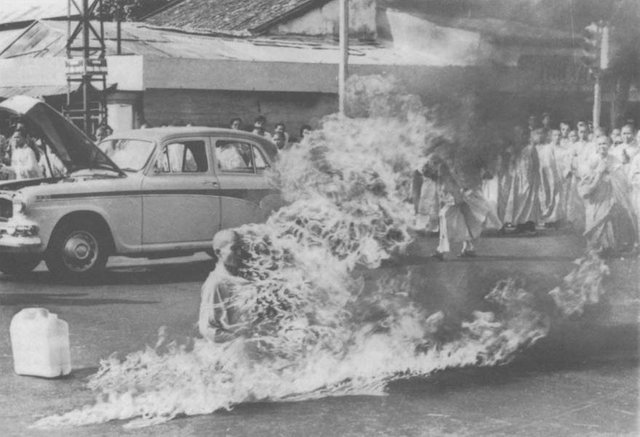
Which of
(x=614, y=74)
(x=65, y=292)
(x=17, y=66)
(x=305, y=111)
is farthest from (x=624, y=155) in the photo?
(x=17, y=66)

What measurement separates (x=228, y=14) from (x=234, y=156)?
751 inches

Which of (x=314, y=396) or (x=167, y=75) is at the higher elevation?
(x=167, y=75)

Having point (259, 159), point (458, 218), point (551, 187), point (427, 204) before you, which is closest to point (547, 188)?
point (551, 187)

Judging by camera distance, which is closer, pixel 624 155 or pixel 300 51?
pixel 624 155

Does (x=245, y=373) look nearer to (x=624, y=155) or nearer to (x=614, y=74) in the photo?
(x=614, y=74)

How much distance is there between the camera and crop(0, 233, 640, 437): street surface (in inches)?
235

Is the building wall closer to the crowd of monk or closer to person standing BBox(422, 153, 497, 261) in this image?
the crowd of monk

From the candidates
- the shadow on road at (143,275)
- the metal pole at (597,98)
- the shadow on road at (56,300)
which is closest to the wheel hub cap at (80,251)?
the shadow on road at (143,275)

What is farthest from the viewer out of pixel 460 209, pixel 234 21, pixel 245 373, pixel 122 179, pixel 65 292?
pixel 234 21

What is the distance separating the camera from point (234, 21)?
30562mm

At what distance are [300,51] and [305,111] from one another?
1.68 meters

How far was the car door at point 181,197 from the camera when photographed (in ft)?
41.3

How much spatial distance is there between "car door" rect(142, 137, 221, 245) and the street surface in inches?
31.0

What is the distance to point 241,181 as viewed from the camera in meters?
13.1
